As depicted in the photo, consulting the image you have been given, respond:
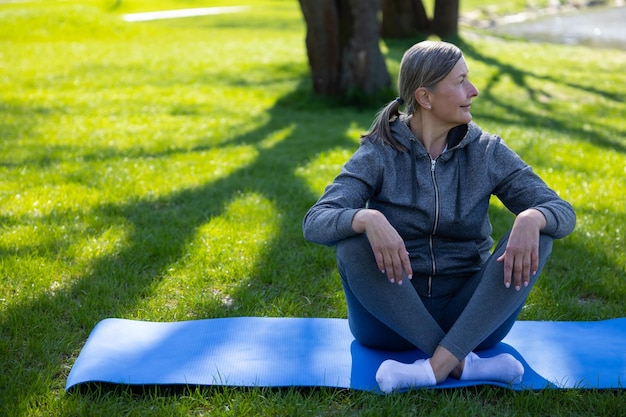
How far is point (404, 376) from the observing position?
2877 millimetres

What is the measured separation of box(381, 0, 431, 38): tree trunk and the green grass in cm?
324

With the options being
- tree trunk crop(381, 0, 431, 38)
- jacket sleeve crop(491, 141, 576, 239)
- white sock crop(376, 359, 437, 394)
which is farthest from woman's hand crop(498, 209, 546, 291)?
tree trunk crop(381, 0, 431, 38)

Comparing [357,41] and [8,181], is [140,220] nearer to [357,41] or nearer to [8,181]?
[8,181]

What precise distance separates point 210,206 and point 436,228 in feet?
8.49

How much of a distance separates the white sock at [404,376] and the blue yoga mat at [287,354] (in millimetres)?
54

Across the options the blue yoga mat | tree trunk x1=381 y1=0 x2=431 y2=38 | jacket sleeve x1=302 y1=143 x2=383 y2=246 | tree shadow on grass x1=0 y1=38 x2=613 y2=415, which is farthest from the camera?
tree trunk x1=381 y1=0 x2=431 y2=38

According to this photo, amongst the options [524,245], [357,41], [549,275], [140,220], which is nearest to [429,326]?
[524,245]

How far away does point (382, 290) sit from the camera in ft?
9.45

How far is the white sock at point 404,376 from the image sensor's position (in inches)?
113

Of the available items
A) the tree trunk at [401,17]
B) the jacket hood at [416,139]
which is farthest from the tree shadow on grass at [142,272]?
the tree trunk at [401,17]

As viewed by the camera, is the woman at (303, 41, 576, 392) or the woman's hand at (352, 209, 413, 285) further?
the woman at (303, 41, 576, 392)

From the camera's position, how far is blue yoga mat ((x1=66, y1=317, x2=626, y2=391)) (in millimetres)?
2949

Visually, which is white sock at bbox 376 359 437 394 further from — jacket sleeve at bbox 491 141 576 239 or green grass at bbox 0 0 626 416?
jacket sleeve at bbox 491 141 576 239

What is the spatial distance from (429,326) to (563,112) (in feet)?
23.7
